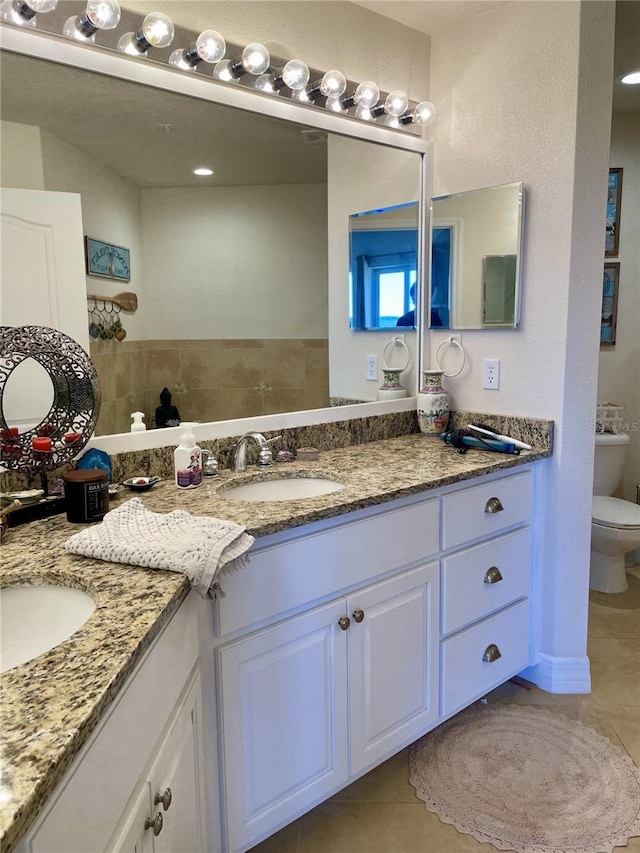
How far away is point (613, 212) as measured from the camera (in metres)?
3.40

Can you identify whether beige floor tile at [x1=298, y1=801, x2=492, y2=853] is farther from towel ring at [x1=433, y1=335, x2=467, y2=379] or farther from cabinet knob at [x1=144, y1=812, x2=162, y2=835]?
towel ring at [x1=433, y1=335, x2=467, y2=379]

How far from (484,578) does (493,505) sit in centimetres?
24

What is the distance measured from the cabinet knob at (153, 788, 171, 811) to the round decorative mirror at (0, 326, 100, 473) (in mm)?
804

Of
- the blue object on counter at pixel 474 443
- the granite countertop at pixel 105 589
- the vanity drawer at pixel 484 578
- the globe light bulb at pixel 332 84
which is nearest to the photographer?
the granite countertop at pixel 105 589

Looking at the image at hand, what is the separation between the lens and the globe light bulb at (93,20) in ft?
4.96

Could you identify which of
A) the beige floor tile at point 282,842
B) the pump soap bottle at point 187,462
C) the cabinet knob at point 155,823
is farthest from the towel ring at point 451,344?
the cabinet knob at point 155,823

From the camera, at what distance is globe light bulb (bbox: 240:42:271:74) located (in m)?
1.82

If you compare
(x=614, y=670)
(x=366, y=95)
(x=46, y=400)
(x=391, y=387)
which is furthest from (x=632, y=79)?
(x=46, y=400)

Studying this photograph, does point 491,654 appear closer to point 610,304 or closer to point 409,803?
point 409,803

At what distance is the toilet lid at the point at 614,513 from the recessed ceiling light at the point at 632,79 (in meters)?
1.99

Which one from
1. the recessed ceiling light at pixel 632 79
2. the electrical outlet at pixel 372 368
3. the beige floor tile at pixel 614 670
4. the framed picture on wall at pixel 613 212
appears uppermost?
the recessed ceiling light at pixel 632 79

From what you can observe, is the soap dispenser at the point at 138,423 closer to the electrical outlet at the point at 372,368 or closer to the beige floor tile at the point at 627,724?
the electrical outlet at the point at 372,368

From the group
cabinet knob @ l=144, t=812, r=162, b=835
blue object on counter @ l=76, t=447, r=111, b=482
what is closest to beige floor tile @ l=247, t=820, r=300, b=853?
cabinet knob @ l=144, t=812, r=162, b=835

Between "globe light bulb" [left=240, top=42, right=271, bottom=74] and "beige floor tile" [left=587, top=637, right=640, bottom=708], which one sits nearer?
"globe light bulb" [left=240, top=42, right=271, bottom=74]
